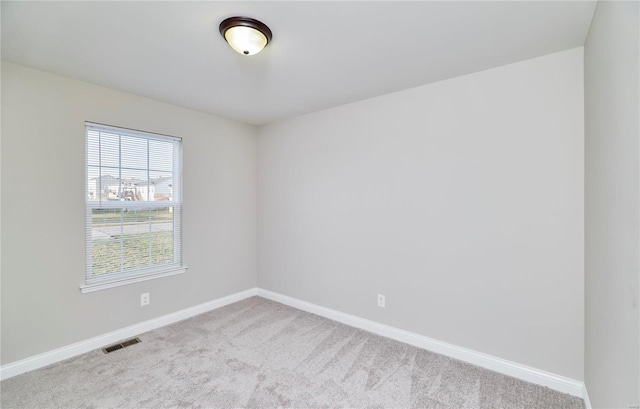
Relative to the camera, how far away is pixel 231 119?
3.83 m

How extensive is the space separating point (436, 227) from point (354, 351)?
4.42 ft

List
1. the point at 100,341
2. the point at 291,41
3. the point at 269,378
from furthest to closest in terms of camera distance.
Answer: the point at 100,341, the point at 269,378, the point at 291,41

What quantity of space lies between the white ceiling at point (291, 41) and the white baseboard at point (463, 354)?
2.33 m

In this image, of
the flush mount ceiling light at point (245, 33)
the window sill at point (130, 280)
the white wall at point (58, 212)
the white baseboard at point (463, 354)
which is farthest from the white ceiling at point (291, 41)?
the white baseboard at point (463, 354)

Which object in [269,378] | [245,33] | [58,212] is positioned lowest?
[269,378]

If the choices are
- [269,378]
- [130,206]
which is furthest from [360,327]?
[130,206]

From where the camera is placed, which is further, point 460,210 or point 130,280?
point 130,280

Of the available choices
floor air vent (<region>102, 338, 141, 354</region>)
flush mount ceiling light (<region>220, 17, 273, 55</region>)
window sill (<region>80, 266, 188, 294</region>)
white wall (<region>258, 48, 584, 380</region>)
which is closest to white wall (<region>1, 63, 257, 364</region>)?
window sill (<region>80, 266, 188, 294</region>)

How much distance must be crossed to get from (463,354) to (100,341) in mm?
3273

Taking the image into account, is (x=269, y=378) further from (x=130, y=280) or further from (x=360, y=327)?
(x=130, y=280)

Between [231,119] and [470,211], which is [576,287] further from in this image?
[231,119]

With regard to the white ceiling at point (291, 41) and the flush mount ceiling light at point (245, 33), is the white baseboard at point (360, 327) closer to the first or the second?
the white ceiling at point (291, 41)

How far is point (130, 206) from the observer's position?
9.89ft

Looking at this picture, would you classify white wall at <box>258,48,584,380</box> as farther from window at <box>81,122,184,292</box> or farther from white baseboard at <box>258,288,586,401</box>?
window at <box>81,122,184,292</box>
